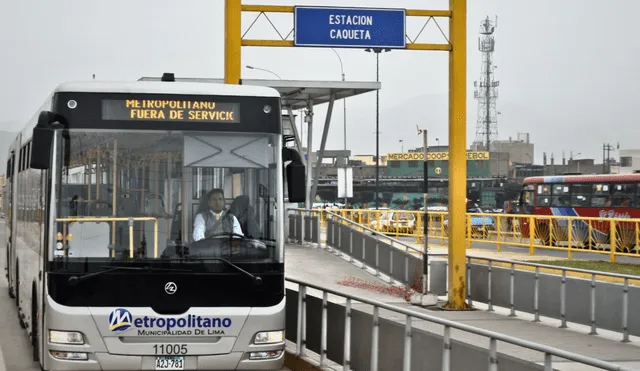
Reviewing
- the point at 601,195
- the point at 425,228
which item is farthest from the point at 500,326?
the point at 601,195

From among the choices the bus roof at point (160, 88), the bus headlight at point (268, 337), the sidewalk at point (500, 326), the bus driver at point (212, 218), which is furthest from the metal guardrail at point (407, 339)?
the bus roof at point (160, 88)

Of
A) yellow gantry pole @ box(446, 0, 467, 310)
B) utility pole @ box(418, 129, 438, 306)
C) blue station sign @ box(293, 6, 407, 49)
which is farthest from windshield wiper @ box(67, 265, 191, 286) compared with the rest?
utility pole @ box(418, 129, 438, 306)

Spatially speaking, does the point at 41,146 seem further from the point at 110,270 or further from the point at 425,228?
the point at 425,228

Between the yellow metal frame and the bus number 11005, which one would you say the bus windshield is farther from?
the yellow metal frame

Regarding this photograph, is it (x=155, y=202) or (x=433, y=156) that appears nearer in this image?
(x=155, y=202)

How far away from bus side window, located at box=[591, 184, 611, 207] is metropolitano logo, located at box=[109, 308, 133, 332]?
111ft

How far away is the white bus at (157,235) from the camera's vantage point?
30.9ft

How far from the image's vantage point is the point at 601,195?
41219 millimetres

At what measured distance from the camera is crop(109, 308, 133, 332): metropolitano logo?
9.42m

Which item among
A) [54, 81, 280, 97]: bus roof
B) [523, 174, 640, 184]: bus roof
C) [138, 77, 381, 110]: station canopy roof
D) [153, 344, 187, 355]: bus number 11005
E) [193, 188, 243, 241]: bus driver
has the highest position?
[138, 77, 381, 110]: station canopy roof

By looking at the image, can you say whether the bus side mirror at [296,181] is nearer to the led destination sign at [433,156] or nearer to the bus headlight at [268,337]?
the bus headlight at [268,337]

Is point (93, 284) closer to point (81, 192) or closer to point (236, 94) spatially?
point (81, 192)

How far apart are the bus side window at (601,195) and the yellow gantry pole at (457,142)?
23.4 metres

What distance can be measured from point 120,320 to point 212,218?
1.23m
